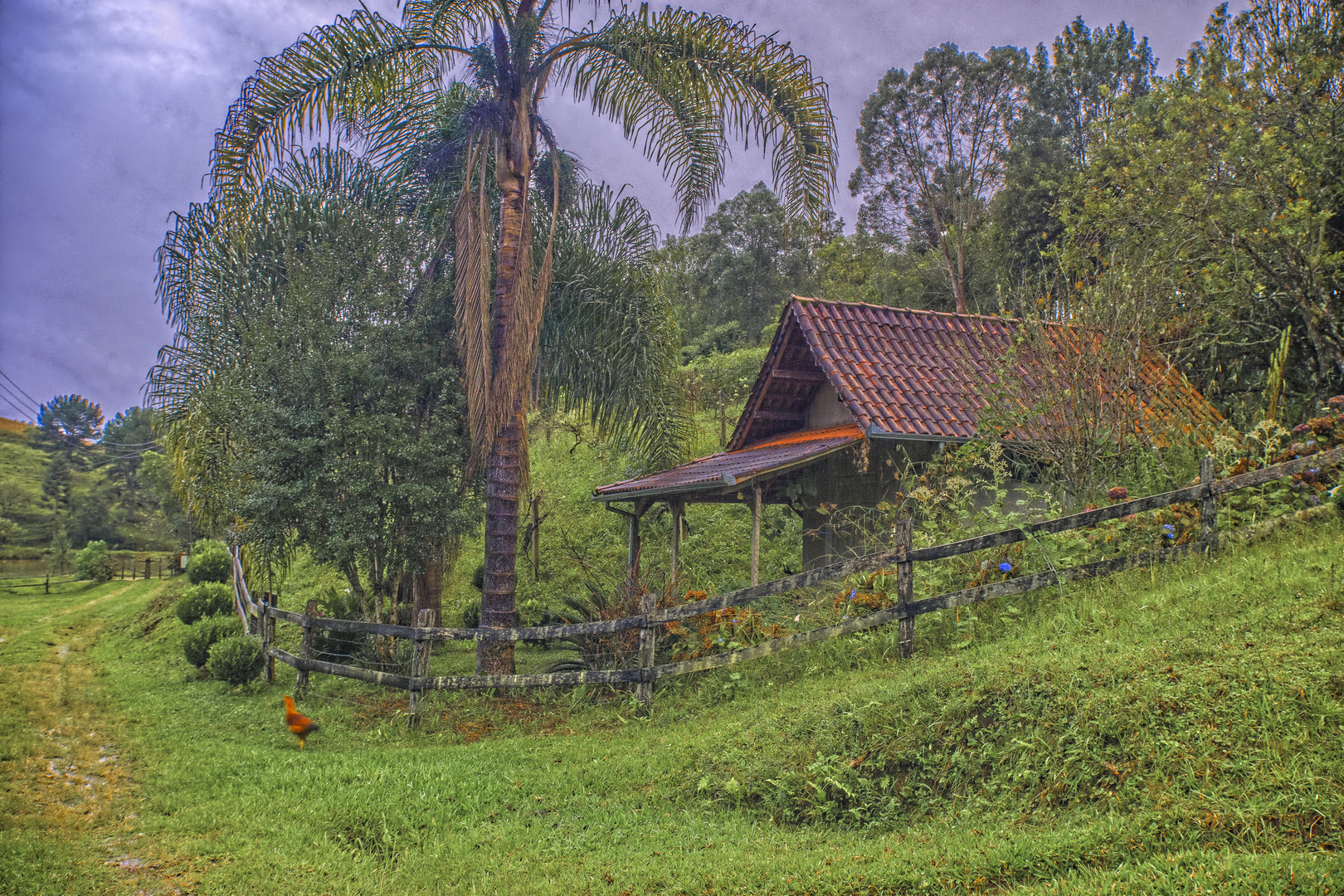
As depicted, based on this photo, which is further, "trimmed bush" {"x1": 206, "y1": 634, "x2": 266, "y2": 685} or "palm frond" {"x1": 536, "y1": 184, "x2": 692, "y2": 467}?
"palm frond" {"x1": 536, "y1": 184, "x2": 692, "y2": 467}

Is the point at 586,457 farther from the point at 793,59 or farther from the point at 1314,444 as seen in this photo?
the point at 1314,444

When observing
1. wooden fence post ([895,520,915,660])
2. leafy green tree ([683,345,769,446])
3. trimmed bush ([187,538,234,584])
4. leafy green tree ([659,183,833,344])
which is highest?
leafy green tree ([659,183,833,344])

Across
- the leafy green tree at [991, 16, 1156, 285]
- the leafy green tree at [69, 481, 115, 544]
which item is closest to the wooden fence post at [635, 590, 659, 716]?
the leafy green tree at [991, 16, 1156, 285]

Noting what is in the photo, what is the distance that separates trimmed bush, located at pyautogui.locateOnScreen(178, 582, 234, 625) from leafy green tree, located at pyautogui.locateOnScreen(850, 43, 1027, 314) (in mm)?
24925

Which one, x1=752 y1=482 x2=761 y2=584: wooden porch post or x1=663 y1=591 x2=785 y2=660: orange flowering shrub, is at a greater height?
x1=752 y1=482 x2=761 y2=584: wooden porch post

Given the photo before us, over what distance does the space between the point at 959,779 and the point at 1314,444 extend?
5.38 m

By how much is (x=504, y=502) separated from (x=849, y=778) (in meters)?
5.68

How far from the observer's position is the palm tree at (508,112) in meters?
9.37

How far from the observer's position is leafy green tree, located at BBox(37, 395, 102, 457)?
4082mm

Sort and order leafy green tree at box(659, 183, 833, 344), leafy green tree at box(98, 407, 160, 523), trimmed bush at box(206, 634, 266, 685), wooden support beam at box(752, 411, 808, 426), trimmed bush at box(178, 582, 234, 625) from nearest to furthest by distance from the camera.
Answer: trimmed bush at box(206, 634, 266, 685), wooden support beam at box(752, 411, 808, 426), trimmed bush at box(178, 582, 234, 625), leafy green tree at box(659, 183, 833, 344), leafy green tree at box(98, 407, 160, 523)

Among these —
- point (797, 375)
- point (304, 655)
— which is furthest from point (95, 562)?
point (797, 375)

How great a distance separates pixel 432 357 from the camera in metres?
11.1

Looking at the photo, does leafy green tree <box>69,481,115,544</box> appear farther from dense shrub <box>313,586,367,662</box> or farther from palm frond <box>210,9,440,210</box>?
palm frond <box>210,9,440,210</box>

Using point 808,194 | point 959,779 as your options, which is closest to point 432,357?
point 808,194
